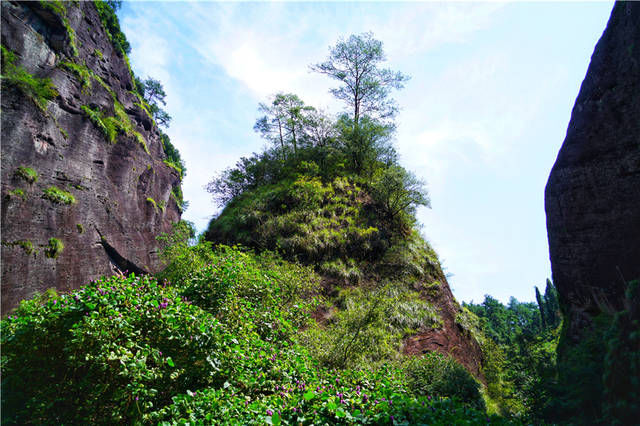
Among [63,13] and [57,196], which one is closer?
[57,196]

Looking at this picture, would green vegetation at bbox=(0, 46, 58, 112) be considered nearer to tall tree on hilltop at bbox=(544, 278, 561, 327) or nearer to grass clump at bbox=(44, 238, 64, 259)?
grass clump at bbox=(44, 238, 64, 259)

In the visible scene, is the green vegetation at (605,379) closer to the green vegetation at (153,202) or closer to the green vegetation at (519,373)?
the green vegetation at (519,373)

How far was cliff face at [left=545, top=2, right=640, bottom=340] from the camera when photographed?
6.54 meters

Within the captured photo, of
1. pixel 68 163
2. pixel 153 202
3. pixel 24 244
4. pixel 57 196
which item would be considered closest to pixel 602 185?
pixel 24 244

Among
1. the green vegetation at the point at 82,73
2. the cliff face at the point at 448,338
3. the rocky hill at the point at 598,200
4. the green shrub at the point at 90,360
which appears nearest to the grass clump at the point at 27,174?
the green vegetation at the point at 82,73

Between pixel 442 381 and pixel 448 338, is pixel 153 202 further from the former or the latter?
pixel 448 338

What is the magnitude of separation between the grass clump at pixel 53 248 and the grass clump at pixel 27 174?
2028 millimetres

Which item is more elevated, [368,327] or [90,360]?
[368,327]

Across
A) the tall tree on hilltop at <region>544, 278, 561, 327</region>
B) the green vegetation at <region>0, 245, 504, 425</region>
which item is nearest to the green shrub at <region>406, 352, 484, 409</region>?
the green vegetation at <region>0, 245, 504, 425</region>

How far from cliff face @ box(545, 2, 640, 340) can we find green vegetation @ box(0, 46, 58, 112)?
1689 cm

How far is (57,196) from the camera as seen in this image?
9883 millimetres

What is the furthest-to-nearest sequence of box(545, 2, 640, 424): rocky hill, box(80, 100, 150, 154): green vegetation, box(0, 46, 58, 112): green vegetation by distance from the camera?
box(80, 100, 150, 154): green vegetation
box(0, 46, 58, 112): green vegetation
box(545, 2, 640, 424): rocky hill

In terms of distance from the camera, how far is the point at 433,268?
15.5 m

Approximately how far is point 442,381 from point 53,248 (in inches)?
500
